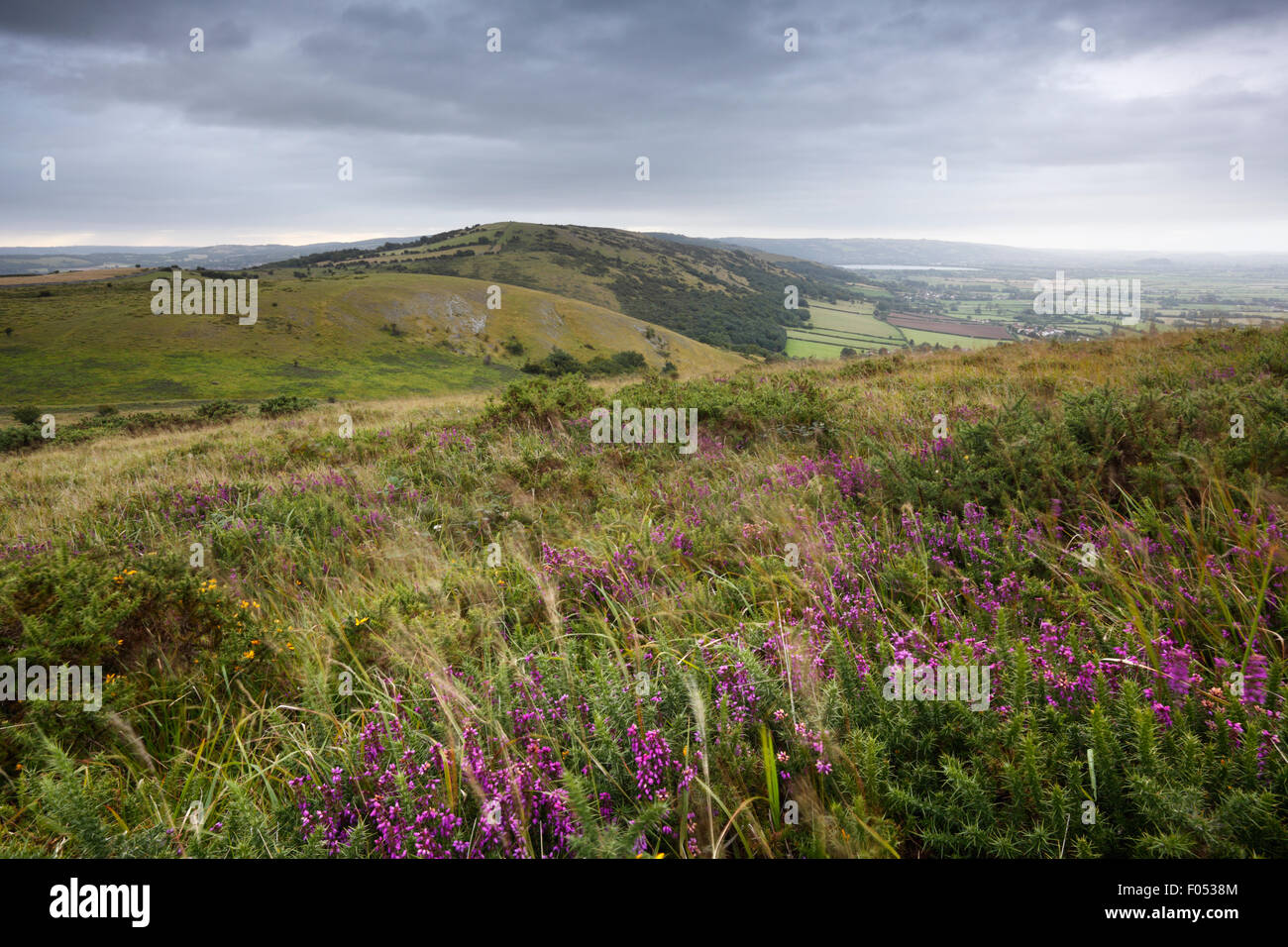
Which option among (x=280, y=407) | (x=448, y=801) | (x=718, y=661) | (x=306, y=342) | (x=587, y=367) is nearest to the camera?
(x=448, y=801)

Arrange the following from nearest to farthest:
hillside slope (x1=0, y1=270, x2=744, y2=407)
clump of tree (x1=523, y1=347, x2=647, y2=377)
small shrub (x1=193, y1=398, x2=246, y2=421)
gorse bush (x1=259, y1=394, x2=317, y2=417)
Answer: gorse bush (x1=259, y1=394, x2=317, y2=417) < small shrub (x1=193, y1=398, x2=246, y2=421) < clump of tree (x1=523, y1=347, x2=647, y2=377) < hillside slope (x1=0, y1=270, x2=744, y2=407)

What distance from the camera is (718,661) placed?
2.38 metres

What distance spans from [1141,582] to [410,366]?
355 ft

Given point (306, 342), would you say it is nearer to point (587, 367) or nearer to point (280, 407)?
point (587, 367)

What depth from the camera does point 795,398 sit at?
8.73m

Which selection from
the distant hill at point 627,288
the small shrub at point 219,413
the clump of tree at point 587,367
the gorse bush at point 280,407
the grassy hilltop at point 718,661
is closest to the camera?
the grassy hilltop at point 718,661

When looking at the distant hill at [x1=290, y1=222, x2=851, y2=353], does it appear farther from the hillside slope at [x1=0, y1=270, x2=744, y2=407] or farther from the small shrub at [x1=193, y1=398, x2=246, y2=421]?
the small shrub at [x1=193, y1=398, x2=246, y2=421]

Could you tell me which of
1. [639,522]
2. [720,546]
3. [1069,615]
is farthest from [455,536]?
[1069,615]

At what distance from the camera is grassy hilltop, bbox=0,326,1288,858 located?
1549 millimetres

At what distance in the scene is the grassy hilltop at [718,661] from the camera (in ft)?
5.08

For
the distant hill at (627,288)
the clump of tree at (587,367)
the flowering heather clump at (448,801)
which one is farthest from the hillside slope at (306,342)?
the flowering heather clump at (448,801)

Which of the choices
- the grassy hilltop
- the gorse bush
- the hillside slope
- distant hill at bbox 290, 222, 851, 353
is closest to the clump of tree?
the hillside slope

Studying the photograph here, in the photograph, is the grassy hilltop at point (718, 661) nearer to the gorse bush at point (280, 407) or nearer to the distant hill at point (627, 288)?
the gorse bush at point (280, 407)

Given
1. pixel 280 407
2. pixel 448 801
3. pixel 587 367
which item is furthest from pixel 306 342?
pixel 448 801
